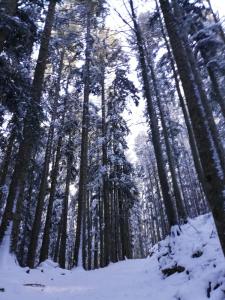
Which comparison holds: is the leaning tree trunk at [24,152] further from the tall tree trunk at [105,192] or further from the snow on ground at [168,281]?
the tall tree trunk at [105,192]

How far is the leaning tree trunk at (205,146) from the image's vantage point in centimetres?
546

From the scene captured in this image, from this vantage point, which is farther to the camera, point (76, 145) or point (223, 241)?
point (76, 145)

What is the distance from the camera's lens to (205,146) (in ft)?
19.1

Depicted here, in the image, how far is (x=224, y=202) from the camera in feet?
17.8

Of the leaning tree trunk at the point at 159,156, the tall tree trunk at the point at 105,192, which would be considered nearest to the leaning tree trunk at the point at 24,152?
the leaning tree trunk at the point at 159,156

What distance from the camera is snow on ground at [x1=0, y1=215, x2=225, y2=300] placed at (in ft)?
22.7

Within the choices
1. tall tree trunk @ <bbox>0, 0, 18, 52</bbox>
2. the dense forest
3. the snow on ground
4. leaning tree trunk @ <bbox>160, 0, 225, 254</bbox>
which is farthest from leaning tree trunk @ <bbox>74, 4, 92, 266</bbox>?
leaning tree trunk @ <bbox>160, 0, 225, 254</bbox>

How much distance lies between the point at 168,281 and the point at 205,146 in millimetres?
4953

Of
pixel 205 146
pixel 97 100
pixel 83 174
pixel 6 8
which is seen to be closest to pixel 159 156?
pixel 83 174

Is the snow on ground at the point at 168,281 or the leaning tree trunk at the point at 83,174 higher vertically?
the leaning tree trunk at the point at 83,174

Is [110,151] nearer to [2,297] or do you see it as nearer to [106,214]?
[106,214]

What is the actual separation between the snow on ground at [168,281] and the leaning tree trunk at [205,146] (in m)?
1.72

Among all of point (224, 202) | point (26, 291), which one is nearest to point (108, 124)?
point (26, 291)

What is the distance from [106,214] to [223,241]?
14.8m
